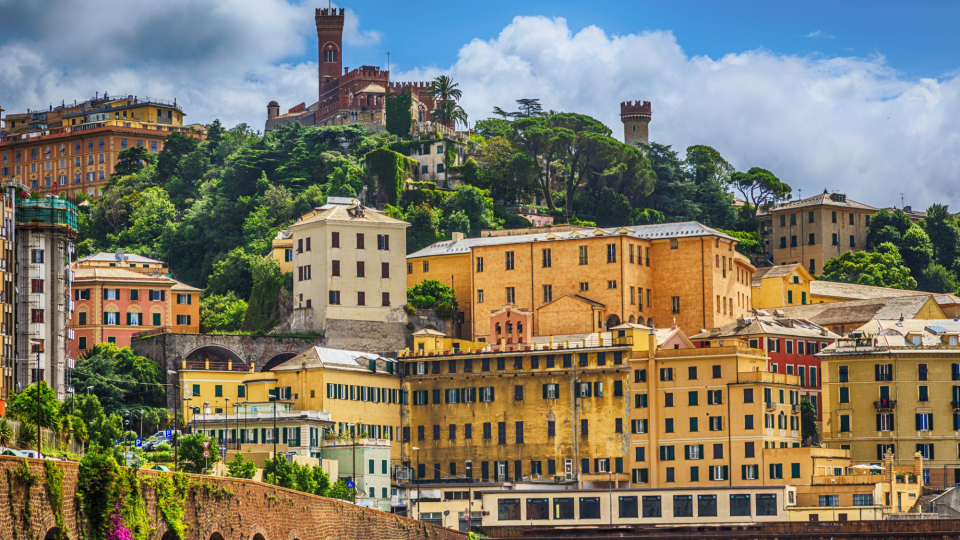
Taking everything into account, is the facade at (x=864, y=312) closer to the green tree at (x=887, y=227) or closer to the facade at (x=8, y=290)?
the green tree at (x=887, y=227)

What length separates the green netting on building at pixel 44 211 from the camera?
84938 millimetres

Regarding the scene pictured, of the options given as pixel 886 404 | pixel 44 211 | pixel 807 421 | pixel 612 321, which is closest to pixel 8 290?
pixel 44 211

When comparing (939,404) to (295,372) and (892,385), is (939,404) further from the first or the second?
(295,372)

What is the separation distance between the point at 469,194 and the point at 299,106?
1953 inches

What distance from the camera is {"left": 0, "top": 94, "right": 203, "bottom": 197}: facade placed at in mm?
168750

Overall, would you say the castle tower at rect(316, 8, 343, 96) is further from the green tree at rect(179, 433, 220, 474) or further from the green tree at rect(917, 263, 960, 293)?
the green tree at rect(179, 433, 220, 474)

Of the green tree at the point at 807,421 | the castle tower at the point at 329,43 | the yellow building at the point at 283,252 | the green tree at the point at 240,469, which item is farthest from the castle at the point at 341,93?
the green tree at the point at 240,469

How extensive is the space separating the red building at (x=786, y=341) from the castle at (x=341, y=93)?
56.9m

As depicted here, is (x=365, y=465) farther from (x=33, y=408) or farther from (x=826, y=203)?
(x=826, y=203)

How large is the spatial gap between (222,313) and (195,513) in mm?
74238

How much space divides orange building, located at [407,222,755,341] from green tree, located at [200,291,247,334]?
708 inches

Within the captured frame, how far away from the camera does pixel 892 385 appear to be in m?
94.8

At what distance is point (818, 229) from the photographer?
468ft

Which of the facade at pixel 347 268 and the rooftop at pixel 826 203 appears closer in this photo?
the facade at pixel 347 268
